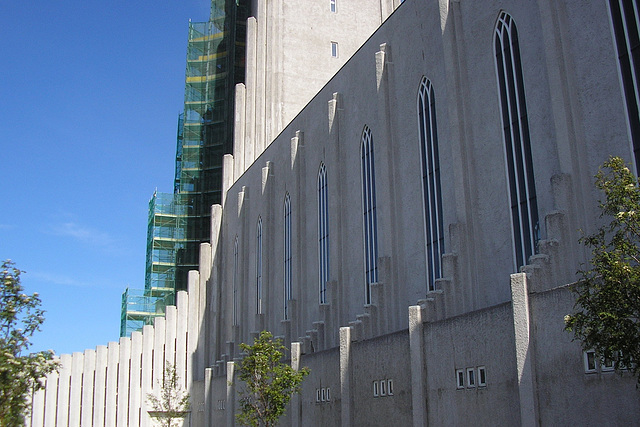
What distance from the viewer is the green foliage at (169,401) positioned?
42406mm

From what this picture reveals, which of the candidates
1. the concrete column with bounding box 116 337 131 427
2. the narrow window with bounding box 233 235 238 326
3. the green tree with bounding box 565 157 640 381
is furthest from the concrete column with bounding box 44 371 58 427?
the green tree with bounding box 565 157 640 381

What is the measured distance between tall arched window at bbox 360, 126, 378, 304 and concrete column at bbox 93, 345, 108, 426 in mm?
24301

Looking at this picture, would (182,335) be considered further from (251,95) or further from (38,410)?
(251,95)

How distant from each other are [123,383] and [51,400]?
4905mm

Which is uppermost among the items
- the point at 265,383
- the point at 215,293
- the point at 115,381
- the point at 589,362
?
the point at 215,293

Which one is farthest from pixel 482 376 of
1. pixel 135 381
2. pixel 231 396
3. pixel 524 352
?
pixel 135 381

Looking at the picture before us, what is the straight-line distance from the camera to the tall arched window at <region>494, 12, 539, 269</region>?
70.5 ft

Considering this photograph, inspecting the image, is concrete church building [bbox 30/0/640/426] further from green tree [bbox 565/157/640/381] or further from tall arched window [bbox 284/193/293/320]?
green tree [bbox 565/157/640/381]

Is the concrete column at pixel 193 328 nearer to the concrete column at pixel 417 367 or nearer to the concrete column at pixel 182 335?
the concrete column at pixel 182 335

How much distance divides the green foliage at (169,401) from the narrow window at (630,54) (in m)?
30.7

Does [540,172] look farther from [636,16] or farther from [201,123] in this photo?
[201,123]

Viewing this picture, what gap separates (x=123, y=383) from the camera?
4747 cm

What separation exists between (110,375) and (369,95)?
1062 inches

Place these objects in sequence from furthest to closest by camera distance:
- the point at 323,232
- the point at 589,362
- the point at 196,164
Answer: the point at 196,164, the point at 323,232, the point at 589,362
